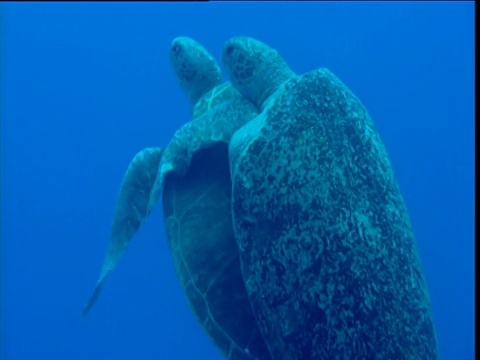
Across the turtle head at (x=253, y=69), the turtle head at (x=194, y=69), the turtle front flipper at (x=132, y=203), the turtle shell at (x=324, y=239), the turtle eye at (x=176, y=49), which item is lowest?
the turtle shell at (x=324, y=239)

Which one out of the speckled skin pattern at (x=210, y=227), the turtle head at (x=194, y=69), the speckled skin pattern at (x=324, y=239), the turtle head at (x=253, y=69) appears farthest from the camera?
the turtle head at (x=194, y=69)

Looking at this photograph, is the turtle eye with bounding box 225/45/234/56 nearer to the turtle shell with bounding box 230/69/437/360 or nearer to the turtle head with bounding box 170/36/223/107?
the turtle head with bounding box 170/36/223/107

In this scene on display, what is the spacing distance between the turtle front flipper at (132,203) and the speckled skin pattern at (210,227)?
0.52 m

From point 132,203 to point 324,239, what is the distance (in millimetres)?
1952

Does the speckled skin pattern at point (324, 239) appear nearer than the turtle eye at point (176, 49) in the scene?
Yes

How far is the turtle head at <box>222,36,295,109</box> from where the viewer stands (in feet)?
11.3

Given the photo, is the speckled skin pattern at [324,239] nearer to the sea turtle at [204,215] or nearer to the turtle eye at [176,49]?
the sea turtle at [204,215]

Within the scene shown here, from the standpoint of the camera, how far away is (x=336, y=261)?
2.31 m

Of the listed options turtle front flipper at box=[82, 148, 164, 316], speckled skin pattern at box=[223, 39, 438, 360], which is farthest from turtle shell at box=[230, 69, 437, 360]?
turtle front flipper at box=[82, 148, 164, 316]

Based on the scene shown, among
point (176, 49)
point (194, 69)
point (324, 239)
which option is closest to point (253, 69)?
point (194, 69)

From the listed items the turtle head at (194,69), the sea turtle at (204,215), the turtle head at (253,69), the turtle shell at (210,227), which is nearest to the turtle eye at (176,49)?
the turtle head at (194,69)

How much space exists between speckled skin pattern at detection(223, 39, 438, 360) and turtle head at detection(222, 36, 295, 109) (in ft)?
2.31

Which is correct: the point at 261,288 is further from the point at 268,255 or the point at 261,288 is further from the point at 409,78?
the point at 409,78

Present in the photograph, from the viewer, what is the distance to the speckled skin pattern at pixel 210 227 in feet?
9.23
